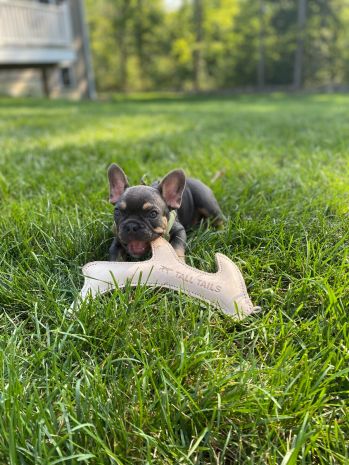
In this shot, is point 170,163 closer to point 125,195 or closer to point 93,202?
point 93,202

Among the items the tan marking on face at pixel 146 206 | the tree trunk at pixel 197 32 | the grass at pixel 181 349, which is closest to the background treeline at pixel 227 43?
the tree trunk at pixel 197 32

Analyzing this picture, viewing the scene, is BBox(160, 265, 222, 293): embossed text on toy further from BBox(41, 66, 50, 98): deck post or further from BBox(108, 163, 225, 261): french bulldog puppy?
BBox(41, 66, 50, 98): deck post

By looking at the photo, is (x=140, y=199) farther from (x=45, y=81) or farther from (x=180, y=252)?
(x=45, y=81)

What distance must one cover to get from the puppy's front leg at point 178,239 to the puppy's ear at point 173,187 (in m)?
0.13

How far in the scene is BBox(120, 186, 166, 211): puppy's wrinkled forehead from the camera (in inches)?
86.7

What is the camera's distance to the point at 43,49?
16.5 metres

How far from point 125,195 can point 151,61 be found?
35.6 meters

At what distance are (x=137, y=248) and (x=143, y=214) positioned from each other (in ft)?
0.59

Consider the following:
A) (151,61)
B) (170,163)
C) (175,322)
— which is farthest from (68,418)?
(151,61)

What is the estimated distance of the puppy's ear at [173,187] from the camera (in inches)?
93.7

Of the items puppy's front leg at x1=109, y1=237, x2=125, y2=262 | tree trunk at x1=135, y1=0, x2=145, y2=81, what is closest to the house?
tree trunk at x1=135, y1=0, x2=145, y2=81

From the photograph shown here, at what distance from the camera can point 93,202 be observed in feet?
10.2

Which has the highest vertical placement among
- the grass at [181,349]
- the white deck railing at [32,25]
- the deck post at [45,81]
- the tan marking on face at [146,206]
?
the white deck railing at [32,25]

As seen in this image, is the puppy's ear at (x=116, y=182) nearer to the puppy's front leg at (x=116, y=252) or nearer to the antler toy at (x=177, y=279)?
the puppy's front leg at (x=116, y=252)
